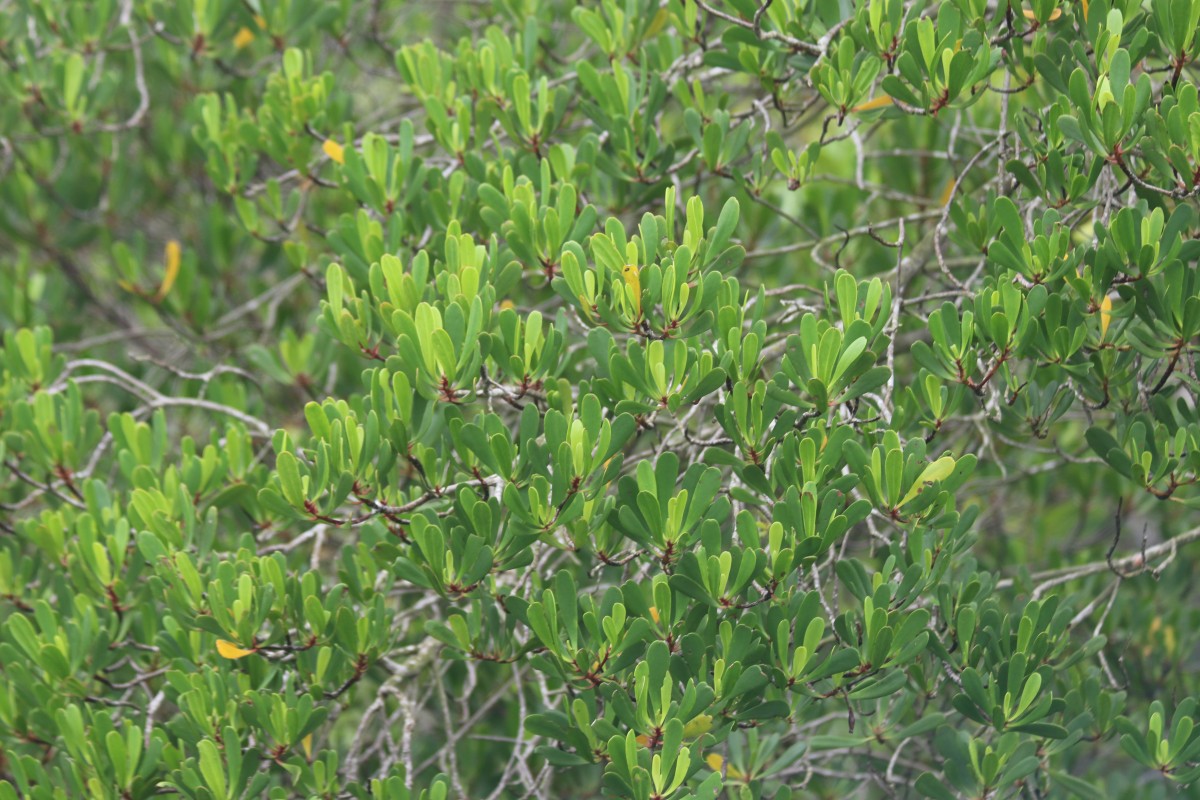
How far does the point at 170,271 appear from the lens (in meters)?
3.16

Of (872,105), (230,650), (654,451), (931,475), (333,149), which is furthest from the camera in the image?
(333,149)

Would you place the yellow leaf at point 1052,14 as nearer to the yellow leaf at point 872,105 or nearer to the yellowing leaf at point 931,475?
the yellow leaf at point 872,105

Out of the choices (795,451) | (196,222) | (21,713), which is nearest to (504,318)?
(795,451)

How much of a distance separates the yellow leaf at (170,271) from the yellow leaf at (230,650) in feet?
4.83

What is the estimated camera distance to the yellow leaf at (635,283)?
1.77m

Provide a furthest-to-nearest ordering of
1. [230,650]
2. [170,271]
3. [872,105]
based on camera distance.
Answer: [170,271]
[872,105]
[230,650]

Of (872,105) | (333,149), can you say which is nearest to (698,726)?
(872,105)

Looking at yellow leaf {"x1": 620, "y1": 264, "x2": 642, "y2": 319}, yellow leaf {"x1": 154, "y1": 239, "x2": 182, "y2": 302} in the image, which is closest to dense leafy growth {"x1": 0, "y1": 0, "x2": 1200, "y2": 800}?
yellow leaf {"x1": 620, "y1": 264, "x2": 642, "y2": 319}

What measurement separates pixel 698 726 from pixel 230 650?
80cm

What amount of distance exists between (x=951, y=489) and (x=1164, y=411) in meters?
0.49

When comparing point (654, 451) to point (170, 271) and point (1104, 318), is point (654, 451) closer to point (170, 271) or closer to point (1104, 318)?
point (1104, 318)

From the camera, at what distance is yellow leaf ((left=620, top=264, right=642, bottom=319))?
69.5 inches

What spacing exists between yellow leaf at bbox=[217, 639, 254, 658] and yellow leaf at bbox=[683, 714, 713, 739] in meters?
0.74

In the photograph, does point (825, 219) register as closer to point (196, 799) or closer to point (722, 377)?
point (722, 377)
